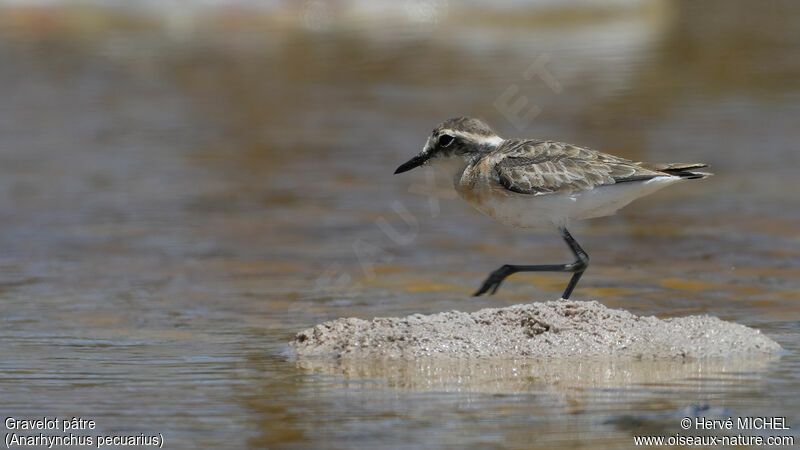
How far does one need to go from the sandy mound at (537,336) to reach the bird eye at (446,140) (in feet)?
4.80

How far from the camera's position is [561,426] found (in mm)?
6004

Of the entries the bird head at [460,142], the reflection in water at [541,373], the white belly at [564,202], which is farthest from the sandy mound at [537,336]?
the bird head at [460,142]

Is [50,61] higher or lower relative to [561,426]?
higher

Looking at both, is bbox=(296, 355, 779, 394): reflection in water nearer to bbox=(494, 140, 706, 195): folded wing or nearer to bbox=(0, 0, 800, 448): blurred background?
bbox=(0, 0, 800, 448): blurred background

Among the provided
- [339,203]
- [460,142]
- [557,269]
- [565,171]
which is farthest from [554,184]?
[339,203]

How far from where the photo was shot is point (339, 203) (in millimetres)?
13000

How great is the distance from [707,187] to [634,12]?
11.9m

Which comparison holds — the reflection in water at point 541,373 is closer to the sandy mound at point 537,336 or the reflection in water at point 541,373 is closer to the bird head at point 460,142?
the sandy mound at point 537,336

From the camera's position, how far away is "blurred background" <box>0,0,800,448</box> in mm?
6566

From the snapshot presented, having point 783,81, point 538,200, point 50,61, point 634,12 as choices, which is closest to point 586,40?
point 634,12

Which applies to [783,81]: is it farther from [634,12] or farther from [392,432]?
[392,432]

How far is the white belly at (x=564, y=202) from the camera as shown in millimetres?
8320

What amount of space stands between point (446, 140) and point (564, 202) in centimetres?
96

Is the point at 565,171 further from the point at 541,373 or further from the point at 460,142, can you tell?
the point at 541,373
